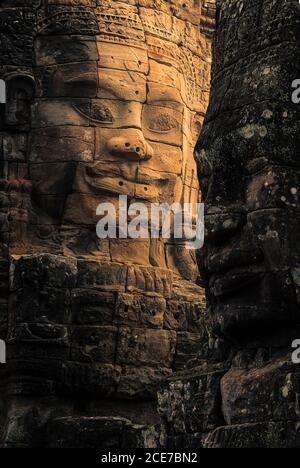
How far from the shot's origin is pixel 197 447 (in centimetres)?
1151

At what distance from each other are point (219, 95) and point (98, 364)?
5.16 metres

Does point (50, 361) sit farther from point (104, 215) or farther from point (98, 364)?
point (104, 215)

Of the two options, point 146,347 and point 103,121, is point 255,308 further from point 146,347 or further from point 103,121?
point 103,121

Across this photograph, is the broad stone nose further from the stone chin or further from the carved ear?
the stone chin

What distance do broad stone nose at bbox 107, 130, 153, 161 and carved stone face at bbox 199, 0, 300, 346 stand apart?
207 inches

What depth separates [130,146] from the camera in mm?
17094

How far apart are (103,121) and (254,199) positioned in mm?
6080

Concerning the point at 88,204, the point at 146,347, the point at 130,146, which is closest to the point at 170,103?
the point at 130,146

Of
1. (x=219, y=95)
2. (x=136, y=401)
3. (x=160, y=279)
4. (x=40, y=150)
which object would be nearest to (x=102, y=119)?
(x=40, y=150)

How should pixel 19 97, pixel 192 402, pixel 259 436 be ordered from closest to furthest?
pixel 259 436 < pixel 192 402 < pixel 19 97

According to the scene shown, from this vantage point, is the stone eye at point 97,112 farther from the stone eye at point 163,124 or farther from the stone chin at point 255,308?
the stone chin at point 255,308

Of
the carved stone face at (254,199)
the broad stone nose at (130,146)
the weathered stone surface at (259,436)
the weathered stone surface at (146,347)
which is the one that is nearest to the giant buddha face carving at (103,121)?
the broad stone nose at (130,146)

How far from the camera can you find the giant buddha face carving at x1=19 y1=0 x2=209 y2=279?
17031mm

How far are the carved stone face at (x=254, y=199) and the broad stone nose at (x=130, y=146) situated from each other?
17.2 ft
